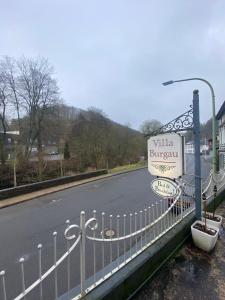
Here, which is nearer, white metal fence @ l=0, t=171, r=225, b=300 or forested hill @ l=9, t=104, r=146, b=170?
white metal fence @ l=0, t=171, r=225, b=300

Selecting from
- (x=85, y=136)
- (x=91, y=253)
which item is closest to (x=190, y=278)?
(x=91, y=253)

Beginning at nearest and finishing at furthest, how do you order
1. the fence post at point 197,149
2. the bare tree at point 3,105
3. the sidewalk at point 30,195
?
the fence post at point 197,149 → the sidewalk at point 30,195 → the bare tree at point 3,105

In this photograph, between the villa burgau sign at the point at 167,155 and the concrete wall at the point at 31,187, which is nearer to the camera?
the villa burgau sign at the point at 167,155

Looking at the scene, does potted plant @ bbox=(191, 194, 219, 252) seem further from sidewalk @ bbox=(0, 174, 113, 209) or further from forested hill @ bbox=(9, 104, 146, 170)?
forested hill @ bbox=(9, 104, 146, 170)

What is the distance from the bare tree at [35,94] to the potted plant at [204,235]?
20891 mm

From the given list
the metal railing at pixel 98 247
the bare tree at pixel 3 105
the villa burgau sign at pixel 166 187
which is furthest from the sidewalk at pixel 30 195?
the bare tree at pixel 3 105

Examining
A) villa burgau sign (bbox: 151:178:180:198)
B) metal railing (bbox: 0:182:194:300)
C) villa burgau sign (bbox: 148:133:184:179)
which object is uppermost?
villa burgau sign (bbox: 148:133:184:179)

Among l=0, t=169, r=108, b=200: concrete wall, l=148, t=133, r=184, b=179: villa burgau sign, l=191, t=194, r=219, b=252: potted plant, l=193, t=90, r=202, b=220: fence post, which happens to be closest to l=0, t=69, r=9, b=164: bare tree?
l=0, t=169, r=108, b=200: concrete wall

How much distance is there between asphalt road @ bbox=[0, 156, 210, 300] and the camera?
417cm

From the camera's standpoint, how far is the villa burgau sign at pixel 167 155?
4098 mm

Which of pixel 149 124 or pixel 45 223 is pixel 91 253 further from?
pixel 149 124

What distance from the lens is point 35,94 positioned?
23.8m

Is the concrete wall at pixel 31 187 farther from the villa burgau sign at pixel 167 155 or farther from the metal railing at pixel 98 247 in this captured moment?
the villa burgau sign at pixel 167 155

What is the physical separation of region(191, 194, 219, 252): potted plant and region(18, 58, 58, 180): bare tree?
20.9 m
